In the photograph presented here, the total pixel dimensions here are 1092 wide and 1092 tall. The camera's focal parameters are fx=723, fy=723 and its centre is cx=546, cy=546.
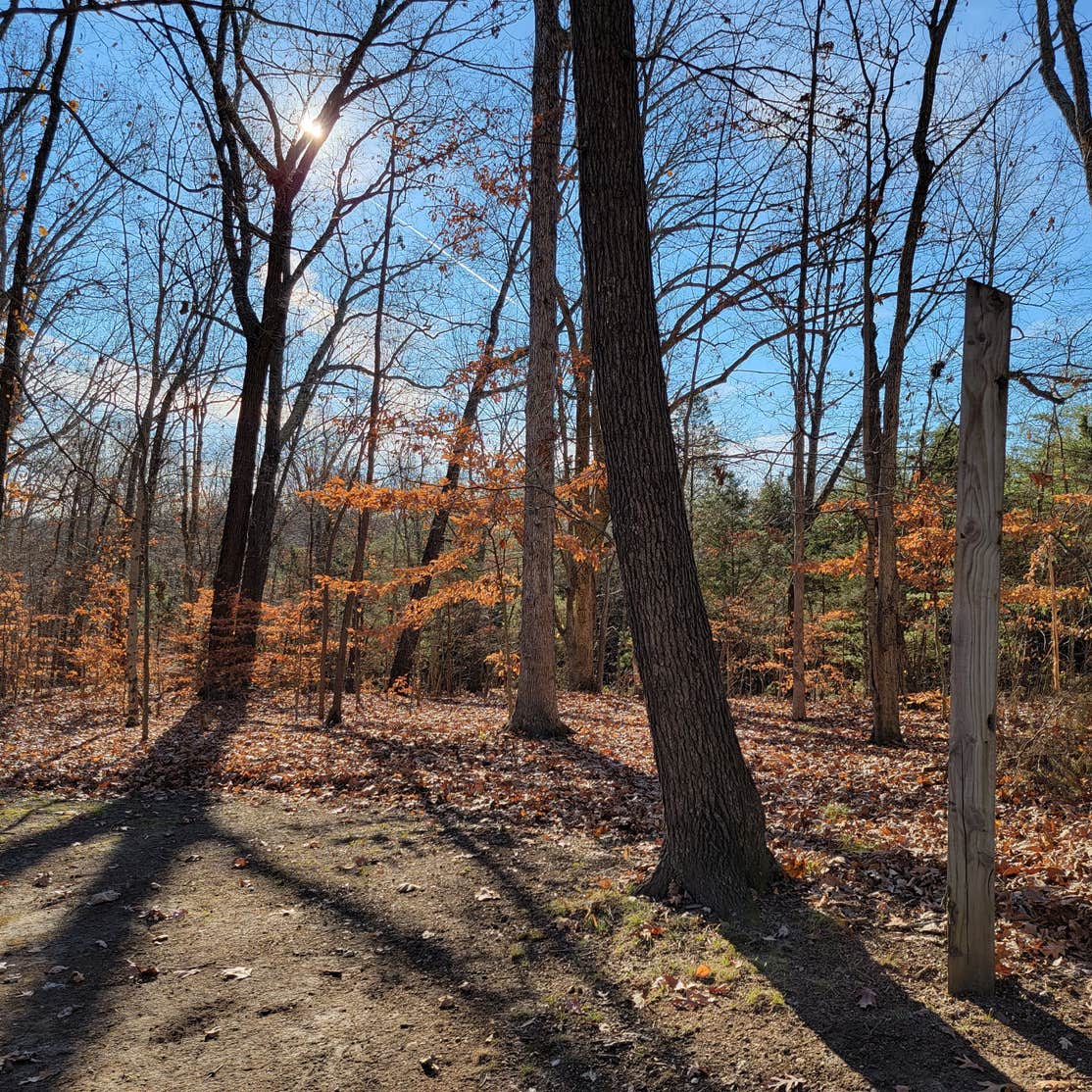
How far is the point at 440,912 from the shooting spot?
4.14m

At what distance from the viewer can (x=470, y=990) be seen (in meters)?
3.30

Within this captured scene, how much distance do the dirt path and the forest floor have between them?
0.01 m

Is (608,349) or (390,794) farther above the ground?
(608,349)

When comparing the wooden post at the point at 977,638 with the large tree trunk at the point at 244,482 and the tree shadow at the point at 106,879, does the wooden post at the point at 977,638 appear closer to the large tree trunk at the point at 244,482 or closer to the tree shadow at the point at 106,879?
the tree shadow at the point at 106,879

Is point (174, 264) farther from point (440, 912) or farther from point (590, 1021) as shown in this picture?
point (590, 1021)

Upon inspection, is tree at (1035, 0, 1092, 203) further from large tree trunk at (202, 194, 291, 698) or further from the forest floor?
large tree trunk at (202, 194, 291, 698)

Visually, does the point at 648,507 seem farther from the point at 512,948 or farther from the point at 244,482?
the point at 244,482

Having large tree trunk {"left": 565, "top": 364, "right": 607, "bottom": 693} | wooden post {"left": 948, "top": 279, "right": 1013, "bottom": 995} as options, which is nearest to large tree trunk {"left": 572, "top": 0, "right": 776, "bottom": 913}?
wooden post {"left": 948, "top": 279, "right": 1013, "bottom": 995}

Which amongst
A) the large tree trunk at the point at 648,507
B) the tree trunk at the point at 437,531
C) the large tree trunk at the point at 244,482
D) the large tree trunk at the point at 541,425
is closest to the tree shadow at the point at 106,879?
the large tree trunk at the point at 648,507

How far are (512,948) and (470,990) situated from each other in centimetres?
39

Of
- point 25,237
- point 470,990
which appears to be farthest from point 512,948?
point 25,237

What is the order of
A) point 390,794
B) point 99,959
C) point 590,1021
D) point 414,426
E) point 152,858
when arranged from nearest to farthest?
point 590,1021
point 99,959
point 152,858
point 390,794
point 414,426

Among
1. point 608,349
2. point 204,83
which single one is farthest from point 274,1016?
point 204,83

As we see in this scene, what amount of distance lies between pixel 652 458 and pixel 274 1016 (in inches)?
125
